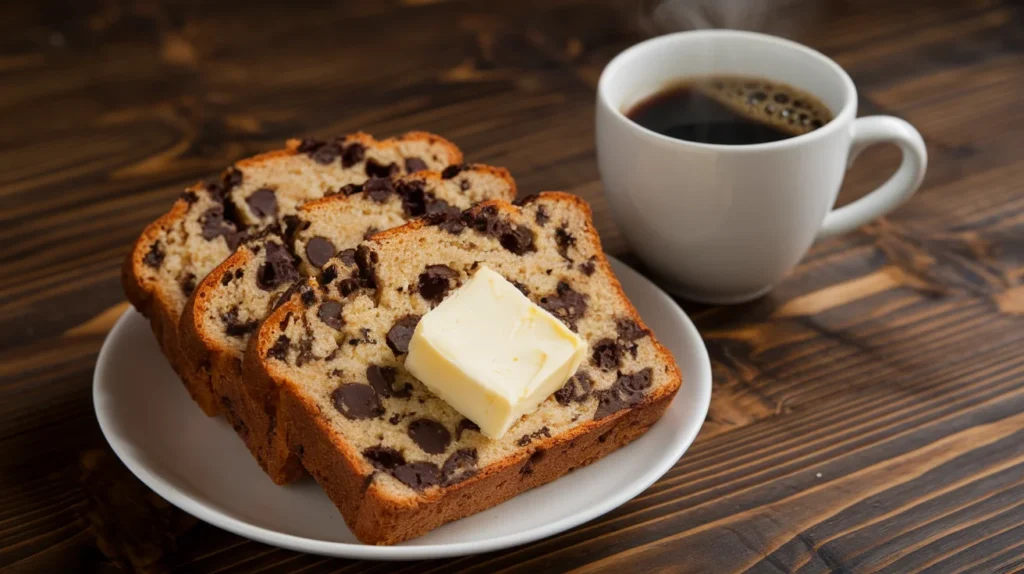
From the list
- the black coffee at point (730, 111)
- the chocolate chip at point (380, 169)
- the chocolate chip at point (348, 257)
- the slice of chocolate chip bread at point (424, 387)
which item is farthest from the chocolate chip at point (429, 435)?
the black coffee at point (730, 111)

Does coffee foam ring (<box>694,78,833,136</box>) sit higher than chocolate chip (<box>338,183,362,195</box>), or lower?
lower

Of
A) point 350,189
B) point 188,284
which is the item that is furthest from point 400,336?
point 188,284

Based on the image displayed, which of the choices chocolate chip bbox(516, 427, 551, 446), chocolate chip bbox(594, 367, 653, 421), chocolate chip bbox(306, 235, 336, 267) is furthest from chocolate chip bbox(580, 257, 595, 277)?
chocolate chip bbox(306, 235, 336, 267)

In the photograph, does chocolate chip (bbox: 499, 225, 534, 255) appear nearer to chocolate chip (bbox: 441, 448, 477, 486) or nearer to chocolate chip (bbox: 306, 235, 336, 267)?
chocolate chip (bbox: 306, 235, 336, 267)

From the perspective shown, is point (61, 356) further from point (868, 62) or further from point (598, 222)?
point (868, 62)

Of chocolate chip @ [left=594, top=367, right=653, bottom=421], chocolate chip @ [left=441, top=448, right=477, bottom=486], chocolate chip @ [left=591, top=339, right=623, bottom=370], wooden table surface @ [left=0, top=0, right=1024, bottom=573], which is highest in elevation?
chocolate chip @ [left=441, top=448, right=477, bottom=486]

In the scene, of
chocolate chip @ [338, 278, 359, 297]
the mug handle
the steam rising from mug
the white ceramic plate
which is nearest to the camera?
the white ceramic plate

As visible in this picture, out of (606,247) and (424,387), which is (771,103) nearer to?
(606,247)
